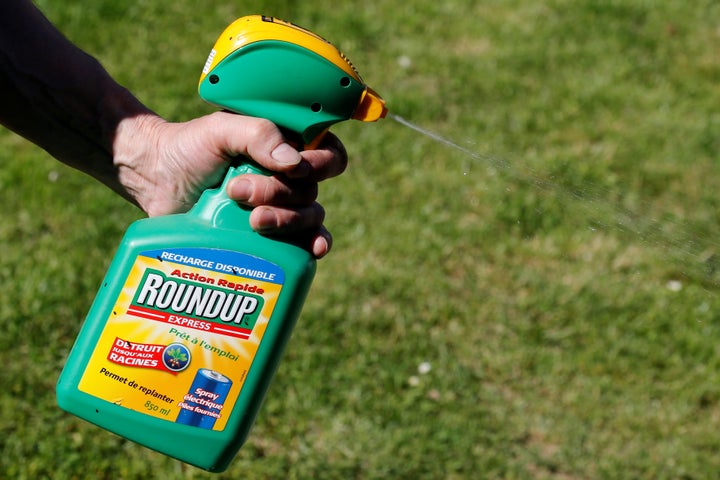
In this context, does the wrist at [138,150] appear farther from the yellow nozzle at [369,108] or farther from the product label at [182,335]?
the yellow nozzle at [369,108]

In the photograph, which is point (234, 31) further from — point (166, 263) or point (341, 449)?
point (341, 449)

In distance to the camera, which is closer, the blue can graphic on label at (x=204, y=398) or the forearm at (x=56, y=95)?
the blue can graphic on label at (x=204, y=398)

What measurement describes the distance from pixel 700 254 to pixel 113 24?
3146mm

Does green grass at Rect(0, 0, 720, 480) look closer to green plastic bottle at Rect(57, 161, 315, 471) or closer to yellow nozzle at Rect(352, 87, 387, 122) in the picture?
green plastic bottle at Rect(57, 161, 315, 471)

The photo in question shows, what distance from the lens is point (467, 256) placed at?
11.6ft

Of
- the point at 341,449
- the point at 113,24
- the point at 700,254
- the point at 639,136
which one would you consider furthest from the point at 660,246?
the point at 113,24

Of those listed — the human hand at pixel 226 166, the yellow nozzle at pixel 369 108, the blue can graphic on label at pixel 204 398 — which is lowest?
the blue can graphic on label at pixel 204 398

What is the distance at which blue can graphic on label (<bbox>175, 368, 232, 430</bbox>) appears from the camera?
1717 millimetres

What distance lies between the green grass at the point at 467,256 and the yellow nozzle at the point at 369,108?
1.41m

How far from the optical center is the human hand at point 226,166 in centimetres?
169

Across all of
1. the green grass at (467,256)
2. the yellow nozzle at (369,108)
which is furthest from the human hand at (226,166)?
the green grass at (467,256)

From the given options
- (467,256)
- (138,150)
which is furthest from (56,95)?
(467,256)

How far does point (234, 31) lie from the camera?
166 centimetres

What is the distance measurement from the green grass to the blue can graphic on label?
1003mm
